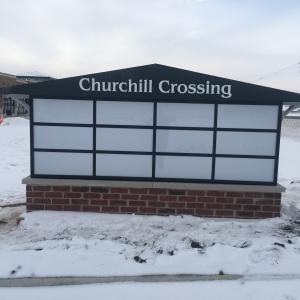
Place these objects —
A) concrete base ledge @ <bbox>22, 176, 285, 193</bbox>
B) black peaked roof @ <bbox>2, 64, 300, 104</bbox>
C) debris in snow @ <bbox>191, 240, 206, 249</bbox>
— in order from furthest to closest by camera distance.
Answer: concrete base ledge @ <bbox>22, 176, 285, 193</bbox> → black peaked roof @ <bbox>2, 64, 300, 104</bbox> → debris in snow @ <bbox>191, 240, 206, 249</bbox>

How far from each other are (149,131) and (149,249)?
7.93 feet

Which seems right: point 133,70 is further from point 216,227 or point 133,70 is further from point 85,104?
point 216,227

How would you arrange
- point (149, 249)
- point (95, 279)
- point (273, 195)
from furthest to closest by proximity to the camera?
1. point (273, 195)
2. point (149, 249)
3. point (95, 279)

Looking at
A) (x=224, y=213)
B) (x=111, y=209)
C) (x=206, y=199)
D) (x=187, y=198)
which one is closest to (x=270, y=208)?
(x=224, y=213)

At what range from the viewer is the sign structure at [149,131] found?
7520 mm

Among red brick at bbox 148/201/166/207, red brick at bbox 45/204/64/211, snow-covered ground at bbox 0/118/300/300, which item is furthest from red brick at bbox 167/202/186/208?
red brick at bbox 45/204/64/211

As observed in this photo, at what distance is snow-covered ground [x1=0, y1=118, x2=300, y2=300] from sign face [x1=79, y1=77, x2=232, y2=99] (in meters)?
2.23

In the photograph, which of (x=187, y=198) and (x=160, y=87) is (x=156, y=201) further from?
(x=160, y=87)

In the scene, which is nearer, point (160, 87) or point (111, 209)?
point (160, 87)

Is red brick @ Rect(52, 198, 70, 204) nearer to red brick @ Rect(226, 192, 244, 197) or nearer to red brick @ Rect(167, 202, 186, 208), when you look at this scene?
red brick @ Rect(167, 202, 186, 208)

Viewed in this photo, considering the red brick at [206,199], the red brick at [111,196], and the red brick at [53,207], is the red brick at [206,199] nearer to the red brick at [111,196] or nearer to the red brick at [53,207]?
the red brick at [111,196]

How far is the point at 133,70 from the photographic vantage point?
7477 millimetres

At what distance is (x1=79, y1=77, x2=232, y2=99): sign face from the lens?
7469 millimetres

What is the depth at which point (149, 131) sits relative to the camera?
7703 mm
